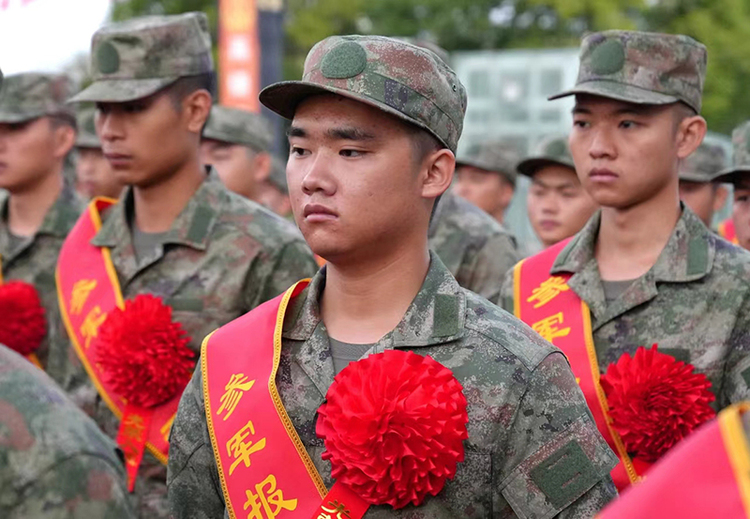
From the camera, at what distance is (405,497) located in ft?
10.1

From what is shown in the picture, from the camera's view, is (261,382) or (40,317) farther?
(40,317)

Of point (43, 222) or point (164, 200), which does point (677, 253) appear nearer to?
point (164, 200)

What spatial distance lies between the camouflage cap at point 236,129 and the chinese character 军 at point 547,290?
15.9 feet

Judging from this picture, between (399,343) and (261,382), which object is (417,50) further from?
(261,382)

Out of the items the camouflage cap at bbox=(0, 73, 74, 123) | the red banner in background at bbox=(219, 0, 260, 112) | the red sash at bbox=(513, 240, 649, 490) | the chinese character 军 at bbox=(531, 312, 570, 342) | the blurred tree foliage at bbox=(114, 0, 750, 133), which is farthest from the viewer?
the blurred tree foliage at bbox=(114, 0, 750, 133)

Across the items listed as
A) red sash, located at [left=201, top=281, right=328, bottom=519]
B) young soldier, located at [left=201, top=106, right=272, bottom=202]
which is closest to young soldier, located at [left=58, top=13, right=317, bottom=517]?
red sash, located at [left=201, top=281, right=328, bottom=519]

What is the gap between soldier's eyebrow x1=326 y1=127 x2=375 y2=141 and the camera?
10.9 ft

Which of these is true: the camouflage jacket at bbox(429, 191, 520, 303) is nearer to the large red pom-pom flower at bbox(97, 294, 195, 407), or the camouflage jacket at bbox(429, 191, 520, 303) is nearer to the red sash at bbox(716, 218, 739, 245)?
the large red pom-pom flower at bbox(97, 294, 195, 407)

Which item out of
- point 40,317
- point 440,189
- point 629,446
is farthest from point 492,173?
point 440,189

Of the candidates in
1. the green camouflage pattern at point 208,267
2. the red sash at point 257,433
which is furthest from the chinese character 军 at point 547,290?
the red sash at point 257,433

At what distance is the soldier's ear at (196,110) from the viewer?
222 inches

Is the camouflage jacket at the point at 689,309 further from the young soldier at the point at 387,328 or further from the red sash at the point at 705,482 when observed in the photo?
the red sash at the point at 705,482

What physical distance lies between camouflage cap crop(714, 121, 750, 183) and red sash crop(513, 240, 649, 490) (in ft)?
4.49

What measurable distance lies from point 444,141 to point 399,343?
0.59 metres
